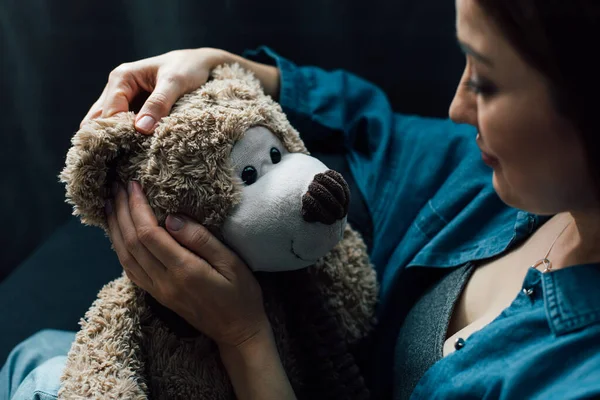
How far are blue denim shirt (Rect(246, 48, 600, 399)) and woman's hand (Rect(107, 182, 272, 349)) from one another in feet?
0.72

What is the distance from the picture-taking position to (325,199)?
0.57 metres

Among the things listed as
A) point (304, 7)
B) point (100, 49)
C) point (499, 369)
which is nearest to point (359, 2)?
point (304, 7)

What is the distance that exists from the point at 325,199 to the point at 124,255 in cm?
23

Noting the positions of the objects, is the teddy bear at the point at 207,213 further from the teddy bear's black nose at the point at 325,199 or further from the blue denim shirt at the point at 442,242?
the blue denim shirt at the point at 442,242

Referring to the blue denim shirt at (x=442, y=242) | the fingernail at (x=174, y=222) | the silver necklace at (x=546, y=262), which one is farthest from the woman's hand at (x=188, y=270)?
the silver necklace at (x=546, y=262)

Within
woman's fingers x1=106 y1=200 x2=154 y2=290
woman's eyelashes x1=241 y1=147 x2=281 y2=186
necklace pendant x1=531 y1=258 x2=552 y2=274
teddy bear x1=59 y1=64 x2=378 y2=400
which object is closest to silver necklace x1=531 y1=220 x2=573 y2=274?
necklace pendant x1=531 y1=258 x2=552 y2=274

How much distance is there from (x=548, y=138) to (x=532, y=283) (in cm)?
18

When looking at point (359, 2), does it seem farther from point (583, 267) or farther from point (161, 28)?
point (583, 267)

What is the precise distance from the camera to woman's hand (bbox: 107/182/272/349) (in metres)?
0.59

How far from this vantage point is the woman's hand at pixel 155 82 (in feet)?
1.98

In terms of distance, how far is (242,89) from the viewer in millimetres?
646

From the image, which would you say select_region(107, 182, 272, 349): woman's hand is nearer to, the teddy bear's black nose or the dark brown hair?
the teddy bear's black nose

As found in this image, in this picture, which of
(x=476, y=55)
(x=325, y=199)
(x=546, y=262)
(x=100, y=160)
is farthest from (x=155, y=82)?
(x=546, y=262)

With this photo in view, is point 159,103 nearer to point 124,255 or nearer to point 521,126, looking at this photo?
point 124,255
